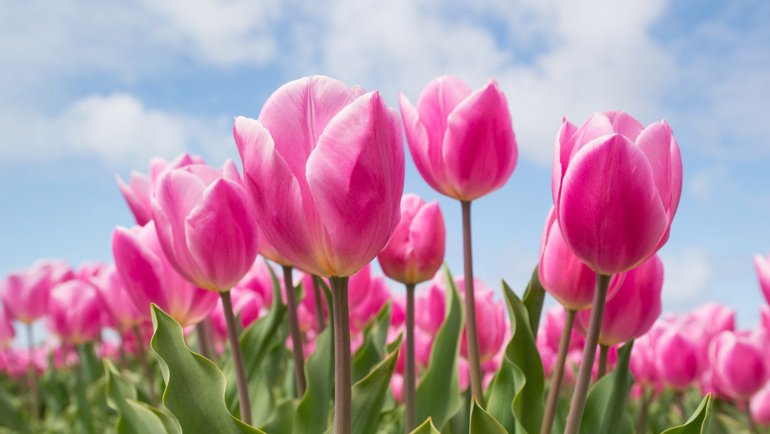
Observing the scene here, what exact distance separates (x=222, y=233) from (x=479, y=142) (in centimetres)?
56

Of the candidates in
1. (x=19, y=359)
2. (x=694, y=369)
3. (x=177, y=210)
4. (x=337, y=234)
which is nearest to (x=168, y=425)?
(x=177, y=210)

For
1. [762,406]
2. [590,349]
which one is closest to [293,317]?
[590,349]

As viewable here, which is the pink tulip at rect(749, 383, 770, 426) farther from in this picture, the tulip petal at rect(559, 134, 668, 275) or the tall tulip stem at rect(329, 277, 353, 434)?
the tall tulip stem at rect(329, 277, 353, 434)

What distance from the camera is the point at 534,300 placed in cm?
159

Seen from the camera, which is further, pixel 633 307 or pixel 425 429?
pixel 633 307

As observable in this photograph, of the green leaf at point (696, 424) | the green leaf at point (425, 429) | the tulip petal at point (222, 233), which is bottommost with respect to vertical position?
the green leaf at point (696, 424)

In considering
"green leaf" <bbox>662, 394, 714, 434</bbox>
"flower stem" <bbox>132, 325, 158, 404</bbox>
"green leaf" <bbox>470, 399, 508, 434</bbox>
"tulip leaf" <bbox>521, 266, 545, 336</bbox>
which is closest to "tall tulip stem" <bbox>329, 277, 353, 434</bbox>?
"green leaf" <bbox>470, 399, 508, 434</bbox>

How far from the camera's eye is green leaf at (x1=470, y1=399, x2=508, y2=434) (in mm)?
1181

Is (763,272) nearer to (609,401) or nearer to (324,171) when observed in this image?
(609,401)

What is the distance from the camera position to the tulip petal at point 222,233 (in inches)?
48.9

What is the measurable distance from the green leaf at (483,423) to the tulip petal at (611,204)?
29 centimetres

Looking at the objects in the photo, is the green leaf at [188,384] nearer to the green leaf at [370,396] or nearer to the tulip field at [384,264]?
the tulip field at [384,264]

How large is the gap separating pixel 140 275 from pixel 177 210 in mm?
246

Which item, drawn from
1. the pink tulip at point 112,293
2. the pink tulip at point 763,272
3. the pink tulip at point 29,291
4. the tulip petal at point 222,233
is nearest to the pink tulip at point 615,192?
the tulip petal at point 222,233
